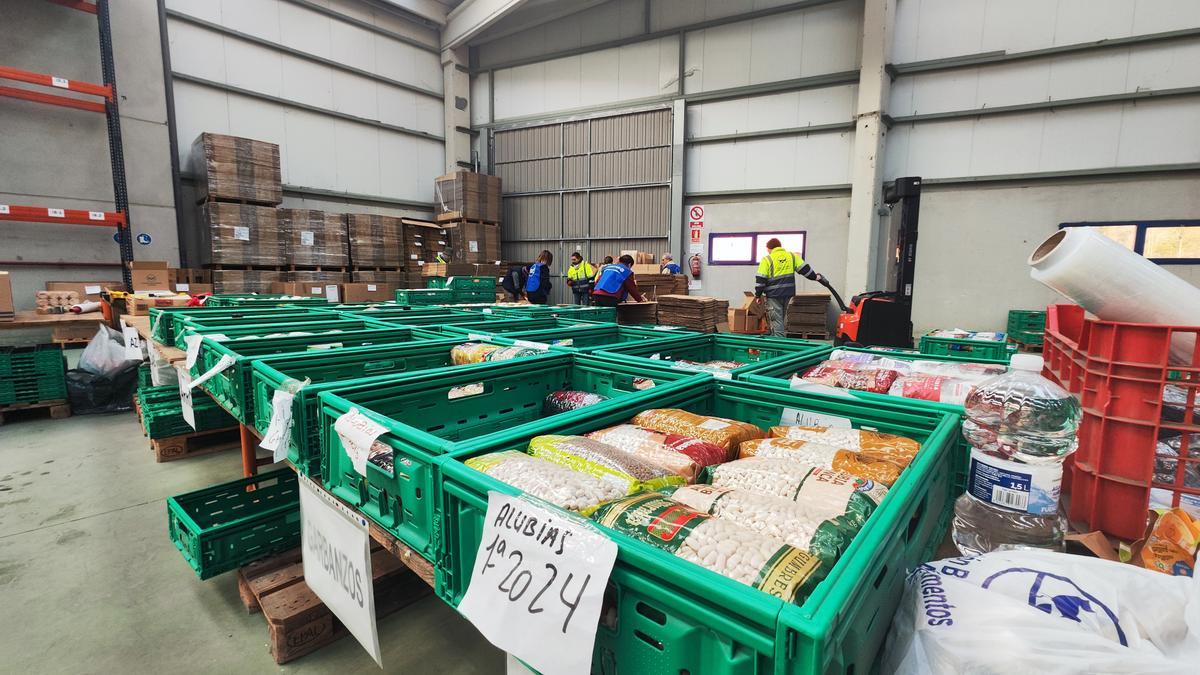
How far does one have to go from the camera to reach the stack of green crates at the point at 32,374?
533 centimetres

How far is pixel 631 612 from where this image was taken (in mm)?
736

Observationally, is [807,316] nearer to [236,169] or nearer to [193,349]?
[193,349]

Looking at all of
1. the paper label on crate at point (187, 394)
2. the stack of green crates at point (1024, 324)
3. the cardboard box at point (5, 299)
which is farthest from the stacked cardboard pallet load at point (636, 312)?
the cardboard box at point (5, 299)

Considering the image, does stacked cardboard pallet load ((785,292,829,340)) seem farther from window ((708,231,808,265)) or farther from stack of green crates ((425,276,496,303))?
stack of green crates ((425,276,496,303))

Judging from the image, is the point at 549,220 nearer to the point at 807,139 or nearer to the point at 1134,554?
the point at 807,139

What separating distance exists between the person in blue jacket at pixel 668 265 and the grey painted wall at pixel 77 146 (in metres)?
8.65

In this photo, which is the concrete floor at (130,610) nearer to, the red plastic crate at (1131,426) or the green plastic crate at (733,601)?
the green plastic crate at (733,601)

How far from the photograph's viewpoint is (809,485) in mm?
1056

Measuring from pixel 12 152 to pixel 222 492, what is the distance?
8486 millimetres

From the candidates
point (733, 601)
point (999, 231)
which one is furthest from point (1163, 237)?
point (733, 601)

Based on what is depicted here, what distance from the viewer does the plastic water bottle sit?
3.57 feet

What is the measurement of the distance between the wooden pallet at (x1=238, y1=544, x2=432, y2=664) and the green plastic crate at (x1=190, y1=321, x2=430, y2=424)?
772mm

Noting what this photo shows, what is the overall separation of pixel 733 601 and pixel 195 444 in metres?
5.41

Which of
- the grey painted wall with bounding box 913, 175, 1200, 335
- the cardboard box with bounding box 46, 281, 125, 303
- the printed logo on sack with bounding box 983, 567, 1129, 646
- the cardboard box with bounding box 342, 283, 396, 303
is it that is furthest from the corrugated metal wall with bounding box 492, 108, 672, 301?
the printed logo on sack with bounding box 983, 567, 1129, 646
